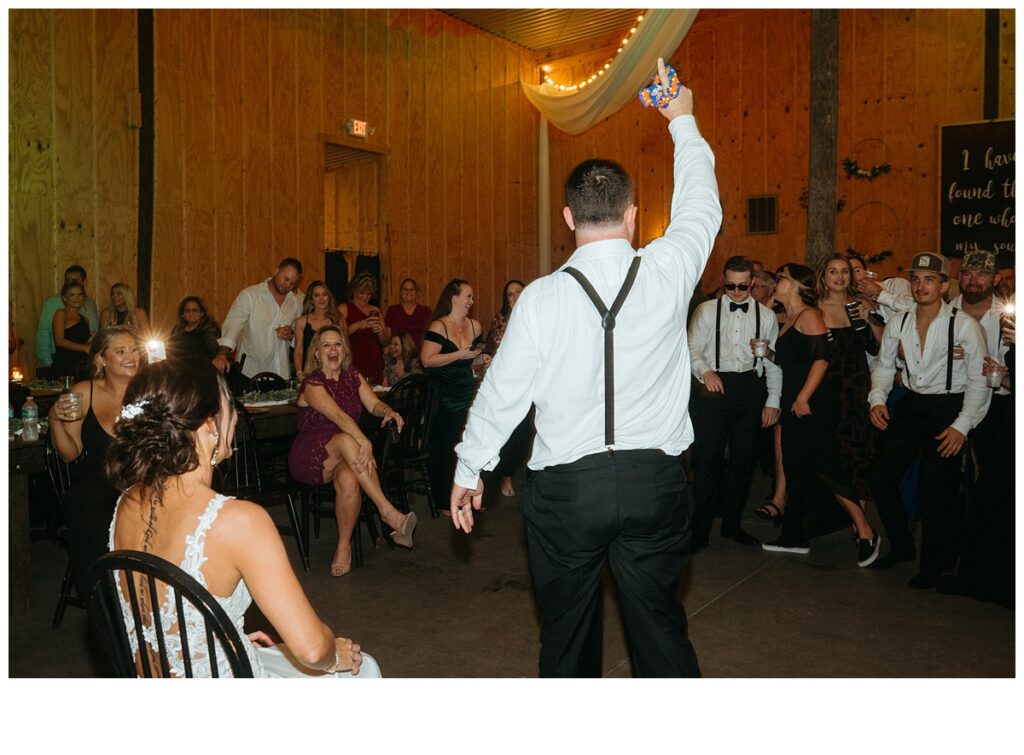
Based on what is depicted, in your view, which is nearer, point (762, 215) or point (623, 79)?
point (623, 79)

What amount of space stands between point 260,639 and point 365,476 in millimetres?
2324

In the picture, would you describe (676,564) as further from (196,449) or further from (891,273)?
(891,273)

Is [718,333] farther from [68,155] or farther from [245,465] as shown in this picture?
[68,155]

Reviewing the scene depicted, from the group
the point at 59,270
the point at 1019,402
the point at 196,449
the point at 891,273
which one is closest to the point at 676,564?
the point at 1019,402

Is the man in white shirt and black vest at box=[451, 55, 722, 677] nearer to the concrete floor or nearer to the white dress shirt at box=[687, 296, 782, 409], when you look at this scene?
the concrete floor

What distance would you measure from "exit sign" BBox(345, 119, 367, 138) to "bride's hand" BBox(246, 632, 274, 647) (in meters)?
7.48

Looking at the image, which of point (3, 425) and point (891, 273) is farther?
point (891, 273)

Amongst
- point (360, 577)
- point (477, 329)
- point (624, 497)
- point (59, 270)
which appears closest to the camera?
point (624, 497)

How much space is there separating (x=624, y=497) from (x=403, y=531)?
246 centimetres

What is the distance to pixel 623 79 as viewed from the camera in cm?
730

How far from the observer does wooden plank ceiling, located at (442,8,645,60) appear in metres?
9.59

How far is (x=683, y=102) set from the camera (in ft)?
7.64

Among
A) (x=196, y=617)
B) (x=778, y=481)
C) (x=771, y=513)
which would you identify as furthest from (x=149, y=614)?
(x=778, y=481)

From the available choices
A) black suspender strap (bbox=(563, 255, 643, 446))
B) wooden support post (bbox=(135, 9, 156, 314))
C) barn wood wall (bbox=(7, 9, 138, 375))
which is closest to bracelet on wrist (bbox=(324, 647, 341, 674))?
black suspender strap (bbox=(563, 255, 643, 446))
